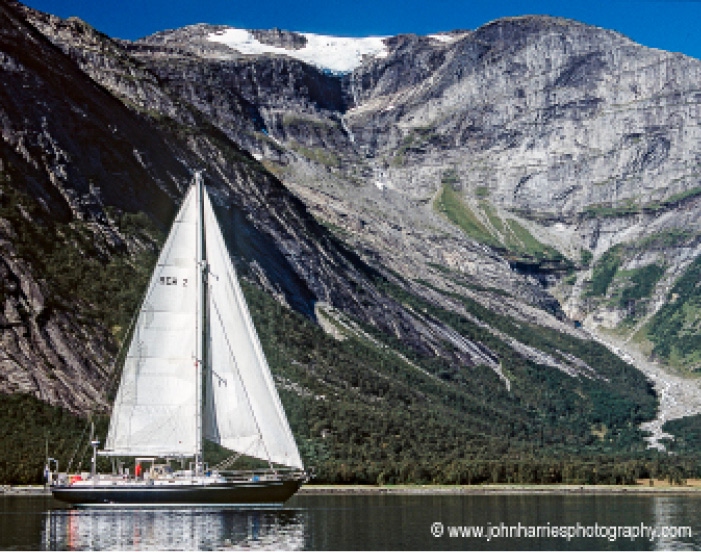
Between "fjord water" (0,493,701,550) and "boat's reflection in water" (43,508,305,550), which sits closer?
"boat's reflection in water" (43,508,305,550)

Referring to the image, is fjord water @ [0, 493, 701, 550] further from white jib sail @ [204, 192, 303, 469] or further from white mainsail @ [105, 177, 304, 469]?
white jib sail @ [204, 192, 303, 469]

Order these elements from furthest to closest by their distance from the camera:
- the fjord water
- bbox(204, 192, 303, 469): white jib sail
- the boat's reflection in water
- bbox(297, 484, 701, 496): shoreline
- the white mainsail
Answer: bbox(297, 484, 701, 496): shoreline
the white mainsail
bbox(204, 192, 303, 469): white jib sail
the fjord water
the boat's reflection in water

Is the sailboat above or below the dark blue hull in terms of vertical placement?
above

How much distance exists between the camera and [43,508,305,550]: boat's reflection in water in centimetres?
6681

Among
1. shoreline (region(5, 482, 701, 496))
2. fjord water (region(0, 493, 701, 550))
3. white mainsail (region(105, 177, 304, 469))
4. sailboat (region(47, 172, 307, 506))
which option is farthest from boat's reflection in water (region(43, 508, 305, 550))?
shoreline (region(5, 482, 701, 496))

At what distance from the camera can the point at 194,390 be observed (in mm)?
81000

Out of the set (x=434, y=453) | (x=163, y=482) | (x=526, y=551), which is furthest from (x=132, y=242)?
(x=526, y=551)

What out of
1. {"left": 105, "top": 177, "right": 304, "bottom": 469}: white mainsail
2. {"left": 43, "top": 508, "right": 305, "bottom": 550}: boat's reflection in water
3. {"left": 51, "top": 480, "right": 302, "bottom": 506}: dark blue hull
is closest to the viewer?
{"left": 43, "top": 508, "right": 305, "bottom": 550}: boat's reflection in water

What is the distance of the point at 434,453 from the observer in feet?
592

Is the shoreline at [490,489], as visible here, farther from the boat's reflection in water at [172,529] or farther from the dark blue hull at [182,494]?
the boat's reflection in water at [172,529]

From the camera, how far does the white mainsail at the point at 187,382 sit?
80500 millimetres

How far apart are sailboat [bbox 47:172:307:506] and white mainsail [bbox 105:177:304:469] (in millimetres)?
68

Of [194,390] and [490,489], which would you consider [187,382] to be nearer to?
[194,390]

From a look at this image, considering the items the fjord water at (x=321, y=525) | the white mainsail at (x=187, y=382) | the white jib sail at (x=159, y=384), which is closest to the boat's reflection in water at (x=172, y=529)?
the fjord water at (x=321, y=525)
